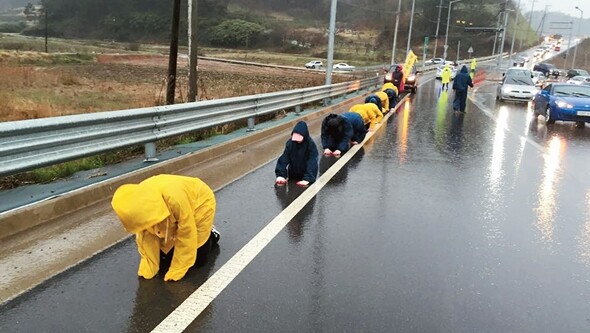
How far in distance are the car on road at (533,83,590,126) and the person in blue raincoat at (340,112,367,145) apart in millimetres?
7783

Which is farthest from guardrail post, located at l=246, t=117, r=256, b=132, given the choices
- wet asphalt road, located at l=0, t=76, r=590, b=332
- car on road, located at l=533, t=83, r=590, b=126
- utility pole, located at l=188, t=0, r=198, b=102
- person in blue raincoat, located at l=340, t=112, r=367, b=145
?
car on road, located at l=533, t=83, r=590, b=126

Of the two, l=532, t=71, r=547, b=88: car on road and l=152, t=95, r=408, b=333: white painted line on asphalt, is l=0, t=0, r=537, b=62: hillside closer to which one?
l=532, t=71, r=547, b=88: car on road

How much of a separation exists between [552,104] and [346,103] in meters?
7.20

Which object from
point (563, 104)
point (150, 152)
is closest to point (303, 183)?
point (150, 152)

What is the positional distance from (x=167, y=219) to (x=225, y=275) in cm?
69

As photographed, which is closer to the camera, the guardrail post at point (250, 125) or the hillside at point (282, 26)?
the guardrail post at point (250, 125)

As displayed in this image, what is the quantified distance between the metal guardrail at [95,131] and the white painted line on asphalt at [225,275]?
234 cm

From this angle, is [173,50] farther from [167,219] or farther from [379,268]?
[379,268]

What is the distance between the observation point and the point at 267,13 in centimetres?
15425

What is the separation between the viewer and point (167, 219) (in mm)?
3777

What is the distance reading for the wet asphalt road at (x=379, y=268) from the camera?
11.3ft

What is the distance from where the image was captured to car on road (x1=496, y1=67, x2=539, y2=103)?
79.4ft

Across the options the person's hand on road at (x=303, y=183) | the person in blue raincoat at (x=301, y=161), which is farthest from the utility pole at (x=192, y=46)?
the person's hand on road at (x=303, y=183)

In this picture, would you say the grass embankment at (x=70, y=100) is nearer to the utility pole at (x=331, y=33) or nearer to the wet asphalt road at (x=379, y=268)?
the wet asphalt road at (x=379, y=268)
